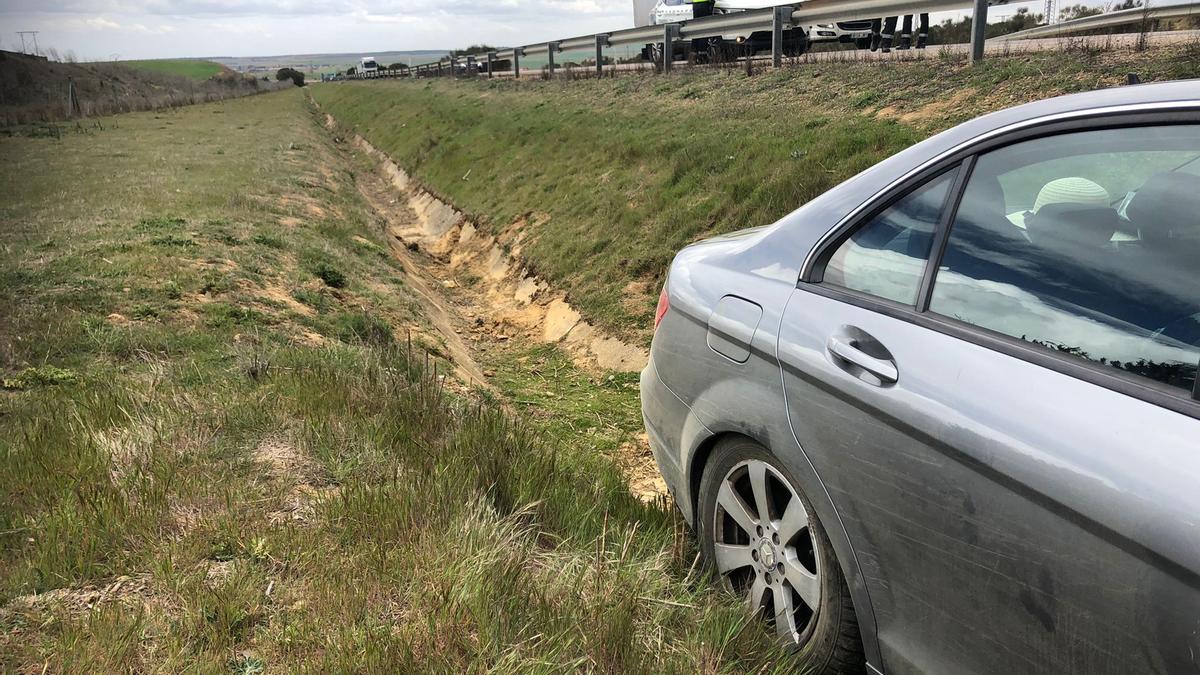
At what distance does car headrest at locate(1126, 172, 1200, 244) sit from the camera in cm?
176

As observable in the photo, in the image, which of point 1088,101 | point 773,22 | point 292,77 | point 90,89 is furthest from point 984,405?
point 292,77

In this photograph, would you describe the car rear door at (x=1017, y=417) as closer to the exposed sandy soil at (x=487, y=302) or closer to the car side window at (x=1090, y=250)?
the car side window at (x=1090, y=250)

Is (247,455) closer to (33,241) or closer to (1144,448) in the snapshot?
(1144,448)

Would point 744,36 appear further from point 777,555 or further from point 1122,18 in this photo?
point 777,555

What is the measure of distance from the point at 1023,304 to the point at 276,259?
8501mm

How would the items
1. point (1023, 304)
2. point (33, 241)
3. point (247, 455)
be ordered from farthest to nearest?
point (33, 241)
point (247, 455)
point (1023, 304)

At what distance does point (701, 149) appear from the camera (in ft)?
33.5

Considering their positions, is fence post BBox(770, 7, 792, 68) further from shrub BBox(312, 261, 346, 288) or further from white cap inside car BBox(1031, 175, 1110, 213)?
white cap inside car BBox(1031, 175, 1110, 213)

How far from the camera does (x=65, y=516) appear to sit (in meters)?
2.79

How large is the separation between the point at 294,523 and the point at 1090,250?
271 cm

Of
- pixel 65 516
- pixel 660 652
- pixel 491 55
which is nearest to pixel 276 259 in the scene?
pixel 65 516

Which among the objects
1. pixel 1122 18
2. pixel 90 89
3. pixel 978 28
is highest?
pixel 90 89

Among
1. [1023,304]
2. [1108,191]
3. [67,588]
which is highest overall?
[1108,191]

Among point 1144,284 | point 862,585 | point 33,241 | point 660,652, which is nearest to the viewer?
point 1144,284
